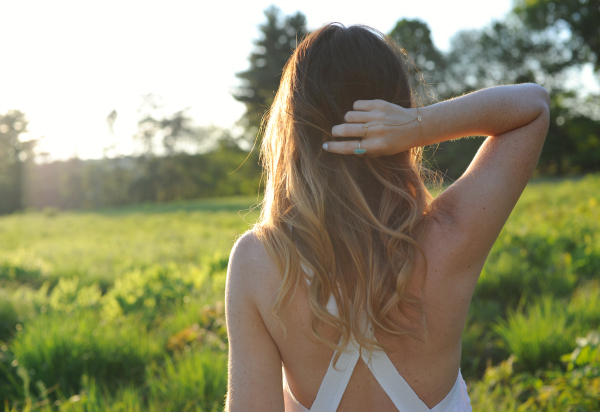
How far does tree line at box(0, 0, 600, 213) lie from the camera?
24234 millimetres

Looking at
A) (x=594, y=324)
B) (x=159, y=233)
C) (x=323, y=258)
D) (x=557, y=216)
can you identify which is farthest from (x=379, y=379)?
(x=159, y=233)

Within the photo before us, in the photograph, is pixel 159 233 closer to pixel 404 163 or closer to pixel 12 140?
pixel 404 163

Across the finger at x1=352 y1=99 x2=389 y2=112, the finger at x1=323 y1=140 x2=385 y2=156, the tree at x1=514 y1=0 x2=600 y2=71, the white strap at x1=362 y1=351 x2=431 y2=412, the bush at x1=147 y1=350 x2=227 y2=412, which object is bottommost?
the bush at x1=147 y1=350 x2=227 y2=412

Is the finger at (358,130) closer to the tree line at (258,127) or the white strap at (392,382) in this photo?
the white strap at (392,382)

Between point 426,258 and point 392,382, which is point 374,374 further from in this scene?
point 426,258

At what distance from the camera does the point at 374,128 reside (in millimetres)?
1061

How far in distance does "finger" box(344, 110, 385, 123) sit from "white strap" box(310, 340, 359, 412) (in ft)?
1.90

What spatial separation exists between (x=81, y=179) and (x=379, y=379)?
3947cm

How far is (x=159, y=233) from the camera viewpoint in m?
11.3

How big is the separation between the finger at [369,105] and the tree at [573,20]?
2929 centimetres

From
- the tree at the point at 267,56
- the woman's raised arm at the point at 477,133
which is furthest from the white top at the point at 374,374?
the tree at the point at 267,56

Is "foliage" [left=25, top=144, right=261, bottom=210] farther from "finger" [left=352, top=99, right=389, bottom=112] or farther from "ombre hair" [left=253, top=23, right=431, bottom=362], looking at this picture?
"finger" [left=352, top=99, right=389, bottom=112]

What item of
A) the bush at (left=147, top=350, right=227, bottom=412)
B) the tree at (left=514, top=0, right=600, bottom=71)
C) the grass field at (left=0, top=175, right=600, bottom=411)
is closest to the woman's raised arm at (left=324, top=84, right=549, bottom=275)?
the grass field at (left=0, top=175, right=600, bottom=411)

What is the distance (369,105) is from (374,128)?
61 millimetres
